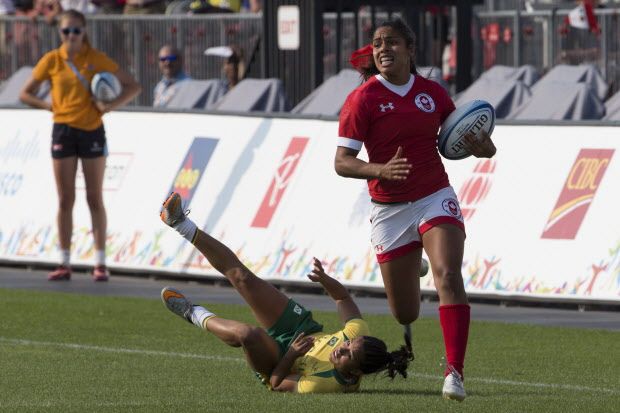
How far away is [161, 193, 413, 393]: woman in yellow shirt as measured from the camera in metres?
10.4

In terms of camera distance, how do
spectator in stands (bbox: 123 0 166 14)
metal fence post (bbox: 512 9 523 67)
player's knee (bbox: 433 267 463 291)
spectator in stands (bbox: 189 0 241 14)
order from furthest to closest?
spectator in stands (bbox: 123 0 166 14), spectator in stands (bbox: 189 0 241 14), metal fence post (bbox: 512 9 523 67), player's knee (bbox: 433 267 463 291)

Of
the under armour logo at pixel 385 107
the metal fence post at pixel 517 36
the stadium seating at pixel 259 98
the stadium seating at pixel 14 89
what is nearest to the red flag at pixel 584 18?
the metal fence post at pixel 517 36

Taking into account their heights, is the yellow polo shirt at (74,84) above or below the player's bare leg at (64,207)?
above

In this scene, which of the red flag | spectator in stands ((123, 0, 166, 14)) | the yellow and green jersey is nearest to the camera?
the yellow and green jersey

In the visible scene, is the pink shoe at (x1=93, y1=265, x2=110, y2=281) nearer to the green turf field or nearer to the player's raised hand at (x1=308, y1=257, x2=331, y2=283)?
the green turf field

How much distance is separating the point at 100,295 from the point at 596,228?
466 cm

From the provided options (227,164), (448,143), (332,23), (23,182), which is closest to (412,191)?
(448,143)

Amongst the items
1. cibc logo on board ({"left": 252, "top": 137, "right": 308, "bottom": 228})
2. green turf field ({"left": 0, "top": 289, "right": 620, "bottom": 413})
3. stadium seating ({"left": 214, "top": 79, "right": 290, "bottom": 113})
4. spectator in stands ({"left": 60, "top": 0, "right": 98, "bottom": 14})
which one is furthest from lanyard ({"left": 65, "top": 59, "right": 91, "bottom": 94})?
spectator in stands ({"left": 60, "top": 0, "right": 98, "bottom": 14})

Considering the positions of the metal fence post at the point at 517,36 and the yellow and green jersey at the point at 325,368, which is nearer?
the yellow and green jersey at the point at 325,368

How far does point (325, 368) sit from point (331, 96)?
9.63 m

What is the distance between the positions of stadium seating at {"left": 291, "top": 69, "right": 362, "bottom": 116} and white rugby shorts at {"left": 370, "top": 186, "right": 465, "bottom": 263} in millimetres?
8867

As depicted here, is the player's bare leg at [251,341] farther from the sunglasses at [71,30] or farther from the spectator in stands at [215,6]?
the spectator in stands at [215,6]

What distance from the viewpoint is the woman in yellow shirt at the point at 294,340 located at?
10.4 metres

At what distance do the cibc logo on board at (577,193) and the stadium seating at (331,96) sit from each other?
15.1 ft
